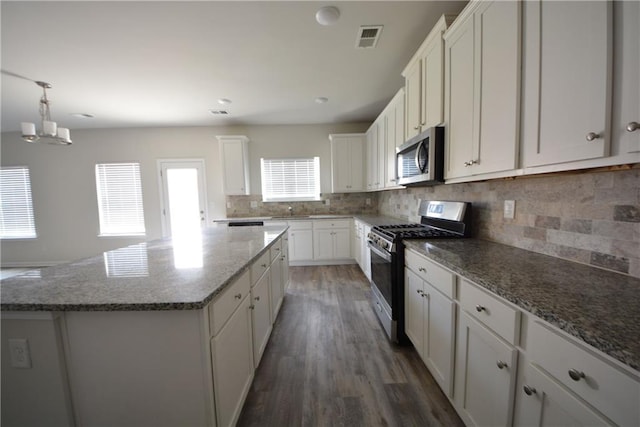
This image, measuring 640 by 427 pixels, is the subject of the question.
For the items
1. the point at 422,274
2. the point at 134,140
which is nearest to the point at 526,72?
the point at 422,274

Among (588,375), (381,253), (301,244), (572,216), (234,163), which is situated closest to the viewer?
(588,375)

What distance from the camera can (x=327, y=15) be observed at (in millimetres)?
1775

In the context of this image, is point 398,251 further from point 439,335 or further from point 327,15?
point 327,15

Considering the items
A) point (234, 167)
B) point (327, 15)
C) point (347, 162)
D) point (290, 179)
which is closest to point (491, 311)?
point (327, 15)

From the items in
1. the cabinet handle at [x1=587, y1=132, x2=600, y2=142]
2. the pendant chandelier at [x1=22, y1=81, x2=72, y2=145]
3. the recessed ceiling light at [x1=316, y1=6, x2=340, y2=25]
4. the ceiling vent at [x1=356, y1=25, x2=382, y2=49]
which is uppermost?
the ceiling vent at [x1=356, y1=25, x2=382, y2=49]

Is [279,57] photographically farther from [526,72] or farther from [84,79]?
[84,79]

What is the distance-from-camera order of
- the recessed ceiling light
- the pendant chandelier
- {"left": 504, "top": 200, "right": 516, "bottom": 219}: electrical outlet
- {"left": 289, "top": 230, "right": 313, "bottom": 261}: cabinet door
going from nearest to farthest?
1. {"left": 504, "top": 200, "right": 516, "bottom": 219}: electrical outlet
2. the recessed ceiling light
3. the pendant chandelier
4. {"left": 289, "top": 230, "right": 313, "bottom": 261}: cabinet door

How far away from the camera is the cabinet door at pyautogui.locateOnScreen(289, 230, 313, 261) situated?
417cm

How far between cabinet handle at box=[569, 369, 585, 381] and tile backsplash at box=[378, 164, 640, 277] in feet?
2.12

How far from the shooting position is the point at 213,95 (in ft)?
10.5

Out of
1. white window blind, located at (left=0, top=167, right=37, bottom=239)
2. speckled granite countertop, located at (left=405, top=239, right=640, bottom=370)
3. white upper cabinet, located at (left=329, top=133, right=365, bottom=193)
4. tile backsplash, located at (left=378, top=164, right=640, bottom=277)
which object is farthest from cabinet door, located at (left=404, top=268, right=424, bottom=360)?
white window blind, located at (left=0, top=167, right=37, bottom=239)

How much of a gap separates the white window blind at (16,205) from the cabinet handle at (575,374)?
775 cm

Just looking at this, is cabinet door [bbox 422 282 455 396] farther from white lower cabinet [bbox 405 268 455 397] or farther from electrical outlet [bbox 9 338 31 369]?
electrical outlet [bbox 9 338 31 369]

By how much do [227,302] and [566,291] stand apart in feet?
4.58
